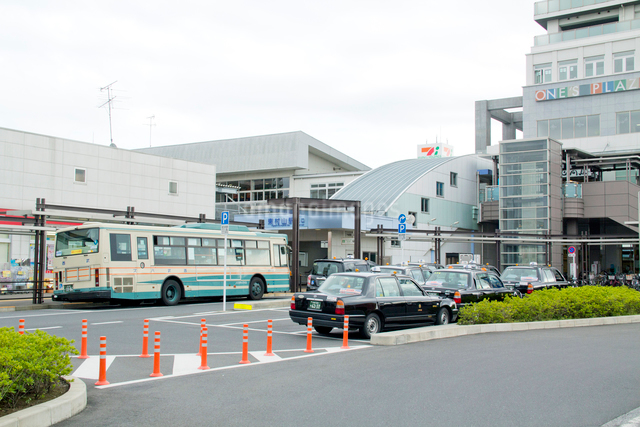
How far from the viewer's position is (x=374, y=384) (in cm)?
854

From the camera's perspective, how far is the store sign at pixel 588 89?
2056 inches

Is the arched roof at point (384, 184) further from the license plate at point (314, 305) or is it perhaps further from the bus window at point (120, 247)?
the license plate at point (314, 305)

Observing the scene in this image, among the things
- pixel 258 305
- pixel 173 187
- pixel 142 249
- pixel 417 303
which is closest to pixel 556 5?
pixel 173 187

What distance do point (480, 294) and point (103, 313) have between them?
37.1 feet

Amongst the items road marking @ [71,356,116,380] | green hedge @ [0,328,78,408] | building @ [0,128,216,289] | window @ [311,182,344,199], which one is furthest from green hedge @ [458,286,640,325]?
window @ [311,182,344,199]

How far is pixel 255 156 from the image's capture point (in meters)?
57.4

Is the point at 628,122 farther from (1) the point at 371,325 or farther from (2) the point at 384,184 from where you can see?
(1) the point at 371,325

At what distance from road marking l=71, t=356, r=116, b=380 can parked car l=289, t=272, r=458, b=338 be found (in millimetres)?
4611

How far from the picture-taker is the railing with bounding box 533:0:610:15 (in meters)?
58.4

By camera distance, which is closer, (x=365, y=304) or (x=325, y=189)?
(x=365, y=304)

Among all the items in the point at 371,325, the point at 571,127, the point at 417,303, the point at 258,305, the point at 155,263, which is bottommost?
the point at 258,305

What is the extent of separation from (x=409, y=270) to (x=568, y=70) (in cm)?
4338

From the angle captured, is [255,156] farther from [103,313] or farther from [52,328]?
[52,328]

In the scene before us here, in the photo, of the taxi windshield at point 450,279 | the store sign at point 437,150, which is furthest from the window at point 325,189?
the store sign at point 437,150
